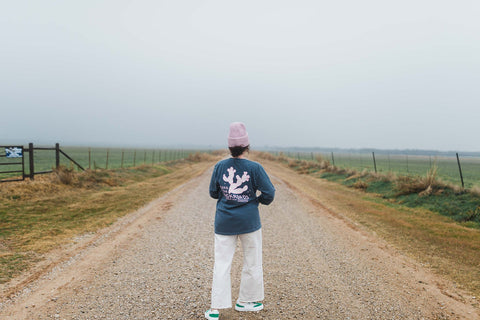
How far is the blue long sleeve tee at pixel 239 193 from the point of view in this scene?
10.4 feet

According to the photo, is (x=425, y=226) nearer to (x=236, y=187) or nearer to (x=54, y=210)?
(x=236, y=187)

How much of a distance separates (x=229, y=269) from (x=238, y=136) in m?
1.38

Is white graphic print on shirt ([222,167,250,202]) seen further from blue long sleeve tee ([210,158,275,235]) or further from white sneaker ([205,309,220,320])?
white sneaker ([205,309,220,320])

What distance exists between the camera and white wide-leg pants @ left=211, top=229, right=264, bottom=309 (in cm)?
318

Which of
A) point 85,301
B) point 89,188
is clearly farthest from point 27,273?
point 89,188

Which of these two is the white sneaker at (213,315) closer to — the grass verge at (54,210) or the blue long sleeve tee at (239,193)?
the blue long sleeve tee at (239,193)

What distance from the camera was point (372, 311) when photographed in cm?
350

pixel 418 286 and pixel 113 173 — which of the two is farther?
pixel 113 173

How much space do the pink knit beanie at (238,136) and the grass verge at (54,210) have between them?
3843 millimetres

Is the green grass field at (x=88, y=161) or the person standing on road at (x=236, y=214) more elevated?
the person standing on road at (x=236, y=214)

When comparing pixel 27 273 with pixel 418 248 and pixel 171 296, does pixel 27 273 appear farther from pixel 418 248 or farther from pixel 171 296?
pixel 418 248

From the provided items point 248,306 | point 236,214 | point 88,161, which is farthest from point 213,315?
point 88,161

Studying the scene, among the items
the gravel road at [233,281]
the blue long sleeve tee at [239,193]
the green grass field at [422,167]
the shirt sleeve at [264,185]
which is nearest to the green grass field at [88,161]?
the gravel road at [233,281]

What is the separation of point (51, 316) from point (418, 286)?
4542mm
